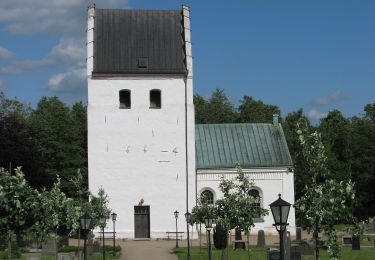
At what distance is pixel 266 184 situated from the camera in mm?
49844

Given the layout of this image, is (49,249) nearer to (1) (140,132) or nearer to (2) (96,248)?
(2) (96,248)

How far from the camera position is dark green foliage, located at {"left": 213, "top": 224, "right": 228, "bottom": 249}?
33244mm

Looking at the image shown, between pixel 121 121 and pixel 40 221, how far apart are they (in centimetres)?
2934

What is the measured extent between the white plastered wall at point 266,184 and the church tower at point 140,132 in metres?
3.27

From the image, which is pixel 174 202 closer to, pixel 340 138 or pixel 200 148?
pixel 200 148

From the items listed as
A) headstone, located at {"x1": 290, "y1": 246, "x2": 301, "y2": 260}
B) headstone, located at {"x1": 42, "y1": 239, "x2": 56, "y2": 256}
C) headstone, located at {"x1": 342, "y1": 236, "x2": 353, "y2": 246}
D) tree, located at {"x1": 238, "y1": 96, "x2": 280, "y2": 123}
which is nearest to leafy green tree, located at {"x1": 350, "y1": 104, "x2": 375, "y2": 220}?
tree, located at {"x1": 238, "y1": 96, "x2": 280, "y2": 123}

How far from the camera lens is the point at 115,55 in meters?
47.1

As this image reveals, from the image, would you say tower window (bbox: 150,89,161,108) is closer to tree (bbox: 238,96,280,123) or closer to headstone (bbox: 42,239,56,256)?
headstone (bbox: 42,239,56,256)

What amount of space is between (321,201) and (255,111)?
6225cm

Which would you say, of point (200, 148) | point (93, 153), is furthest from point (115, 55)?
point (200, 148)

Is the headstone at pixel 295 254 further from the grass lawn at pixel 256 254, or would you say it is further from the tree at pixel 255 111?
the tree at pixel 255 111

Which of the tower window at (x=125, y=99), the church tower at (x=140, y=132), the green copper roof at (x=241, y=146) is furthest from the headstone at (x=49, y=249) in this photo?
the green copper roof at (x=241, y=146)

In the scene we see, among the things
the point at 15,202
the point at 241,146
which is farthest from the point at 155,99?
Answer: the point at 15,202

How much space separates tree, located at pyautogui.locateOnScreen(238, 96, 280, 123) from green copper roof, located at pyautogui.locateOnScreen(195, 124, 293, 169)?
2679 cm
